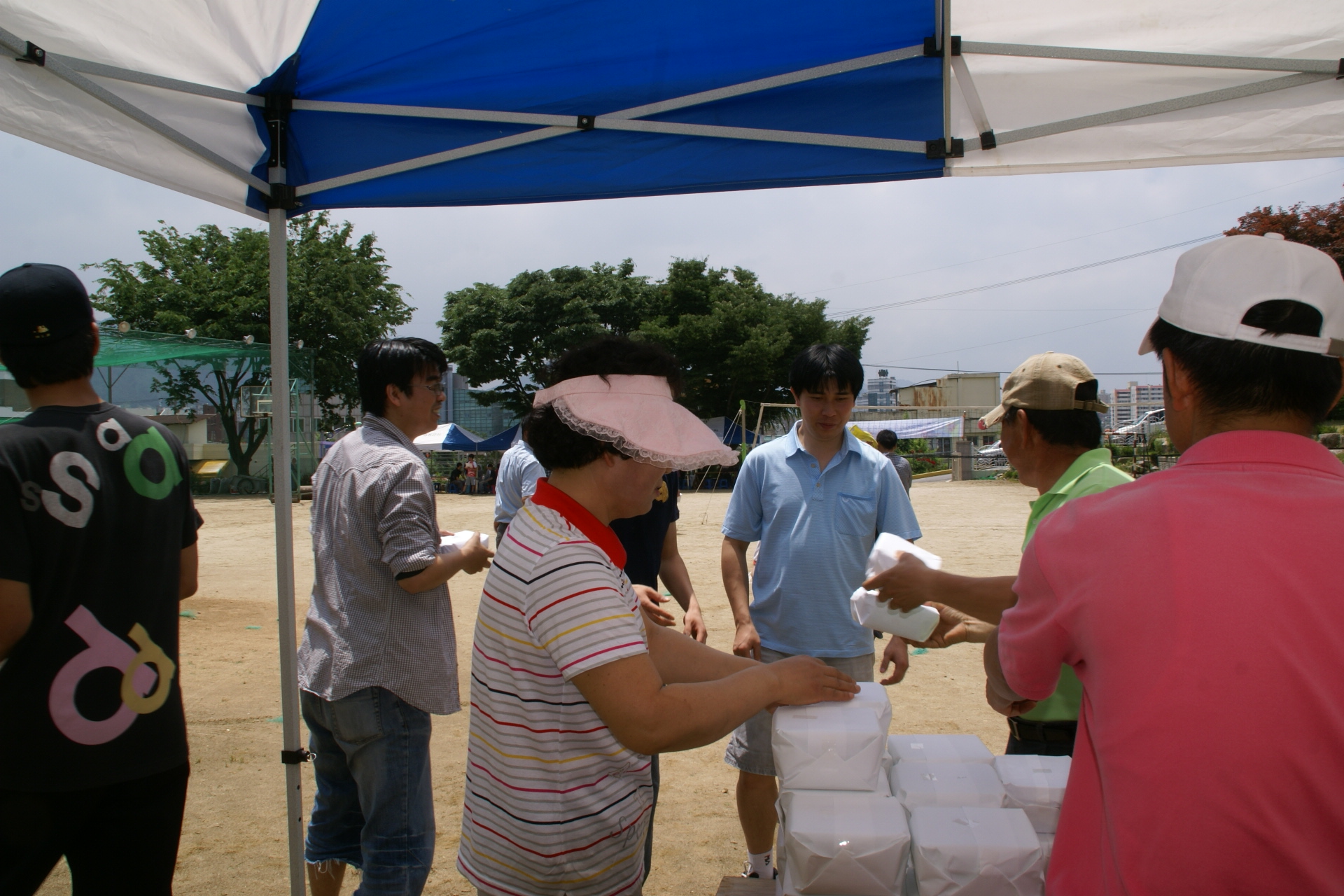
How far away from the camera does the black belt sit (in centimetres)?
223

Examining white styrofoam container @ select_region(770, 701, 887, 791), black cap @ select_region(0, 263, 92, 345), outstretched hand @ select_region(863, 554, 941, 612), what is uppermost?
black cap @ select_region(0, 263, 92, 345)

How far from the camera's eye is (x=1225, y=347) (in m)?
1.09

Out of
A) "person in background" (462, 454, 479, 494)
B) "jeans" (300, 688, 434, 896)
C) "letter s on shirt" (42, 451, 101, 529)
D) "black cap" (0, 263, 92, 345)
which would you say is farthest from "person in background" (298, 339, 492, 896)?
"person in background" (462, 454, 479, 494)

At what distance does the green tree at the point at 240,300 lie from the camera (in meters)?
23.4

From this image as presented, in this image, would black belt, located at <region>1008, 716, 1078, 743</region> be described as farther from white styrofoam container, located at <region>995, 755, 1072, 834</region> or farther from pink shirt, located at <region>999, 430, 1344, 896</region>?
pink shirt, located at <region>999, 430, 1344, 896</region>

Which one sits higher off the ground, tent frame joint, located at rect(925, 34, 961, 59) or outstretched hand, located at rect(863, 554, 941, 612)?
tent frame joint, located at rect(925, 34, 961, 59)

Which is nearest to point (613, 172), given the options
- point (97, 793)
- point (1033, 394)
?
point (1033, 394)

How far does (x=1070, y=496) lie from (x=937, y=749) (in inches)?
29.8

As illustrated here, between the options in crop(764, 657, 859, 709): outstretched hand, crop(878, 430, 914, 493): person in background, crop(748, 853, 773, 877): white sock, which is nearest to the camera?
crop(764, 657, 859, 709): outstretched hand

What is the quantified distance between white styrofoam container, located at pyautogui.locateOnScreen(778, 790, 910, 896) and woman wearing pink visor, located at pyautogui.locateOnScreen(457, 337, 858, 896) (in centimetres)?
23

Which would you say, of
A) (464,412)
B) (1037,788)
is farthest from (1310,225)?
(464,412)

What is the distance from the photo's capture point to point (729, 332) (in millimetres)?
32844

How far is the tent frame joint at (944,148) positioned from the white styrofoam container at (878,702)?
165 cm

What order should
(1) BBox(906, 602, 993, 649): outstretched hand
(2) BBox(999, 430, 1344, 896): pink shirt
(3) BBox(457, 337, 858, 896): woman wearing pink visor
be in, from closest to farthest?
(2) BBox(999, 430, 1344, 896): pink shirt → (3) BBox(457, 337, 858, 896): woman wearing pink visor → (1) BBox(906, 602, 993, 649): outstretched hand
